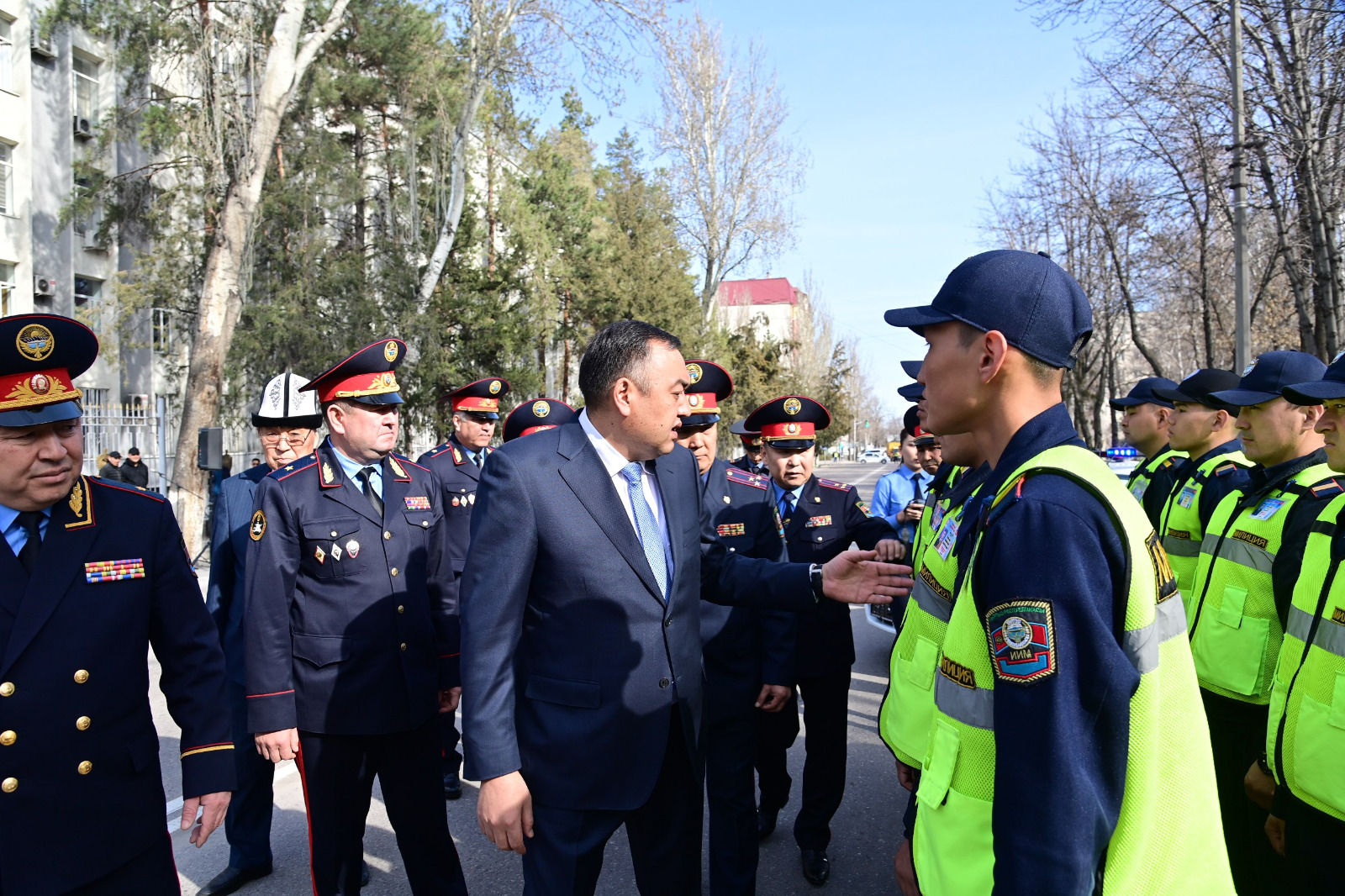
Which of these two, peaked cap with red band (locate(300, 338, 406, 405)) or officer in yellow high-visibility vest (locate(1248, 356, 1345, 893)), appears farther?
peaked cap with red band (locate(300, 338, 406, 405))

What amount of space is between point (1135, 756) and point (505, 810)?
158 centimetres

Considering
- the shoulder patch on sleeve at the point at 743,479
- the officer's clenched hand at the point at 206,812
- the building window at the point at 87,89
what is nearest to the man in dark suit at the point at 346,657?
the officer's clenched hand at the point at 206,812

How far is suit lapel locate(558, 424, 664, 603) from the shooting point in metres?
2.53

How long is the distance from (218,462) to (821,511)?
5412mm

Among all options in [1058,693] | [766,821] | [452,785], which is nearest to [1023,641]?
[1058,693]

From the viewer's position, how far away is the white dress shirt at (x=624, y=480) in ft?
8.70

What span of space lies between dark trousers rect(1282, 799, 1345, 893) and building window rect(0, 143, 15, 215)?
2648cm

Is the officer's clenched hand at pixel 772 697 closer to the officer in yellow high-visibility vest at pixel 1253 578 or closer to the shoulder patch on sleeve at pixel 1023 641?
the officer in yellow high-visibility vest at pixel 1253 578

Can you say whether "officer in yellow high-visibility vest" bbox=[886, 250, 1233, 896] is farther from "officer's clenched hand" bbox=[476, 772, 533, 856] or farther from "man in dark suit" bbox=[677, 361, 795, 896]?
"man in dark suit" bbox=[677, 361, 795, 896]

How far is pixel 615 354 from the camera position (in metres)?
2.62

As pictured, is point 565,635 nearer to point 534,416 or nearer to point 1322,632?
point 1322,632

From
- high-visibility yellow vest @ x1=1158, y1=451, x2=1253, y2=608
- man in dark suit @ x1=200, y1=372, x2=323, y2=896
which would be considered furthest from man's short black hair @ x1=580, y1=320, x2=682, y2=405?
high-visibility yellow vest @ x1=1158, y1=451, x2=1253, y2=608

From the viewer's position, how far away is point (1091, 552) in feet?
4.58

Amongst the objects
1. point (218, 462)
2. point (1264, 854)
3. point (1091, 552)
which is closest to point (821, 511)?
point (1264, 854)
